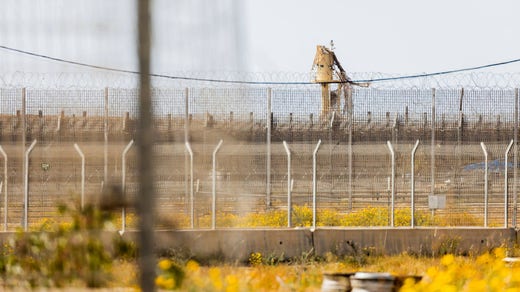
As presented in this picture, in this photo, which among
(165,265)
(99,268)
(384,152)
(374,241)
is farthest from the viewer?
(384,152)

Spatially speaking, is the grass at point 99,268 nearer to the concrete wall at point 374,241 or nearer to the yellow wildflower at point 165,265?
the yellow wildflower at point 165,265

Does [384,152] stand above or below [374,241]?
above

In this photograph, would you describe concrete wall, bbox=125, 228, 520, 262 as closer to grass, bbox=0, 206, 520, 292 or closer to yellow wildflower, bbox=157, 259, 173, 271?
grass, bbox=0, 206, 520, 292

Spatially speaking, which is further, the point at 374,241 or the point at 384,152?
the point at 384,152

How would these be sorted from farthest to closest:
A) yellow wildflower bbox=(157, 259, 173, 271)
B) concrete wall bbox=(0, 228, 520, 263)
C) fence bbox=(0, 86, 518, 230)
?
fence bbox=(0, 86, 518, 230)
concrete wall bbox=(0, 228, 520, 263)
yellow wildflower bbox=(157, 259, 173, 271)

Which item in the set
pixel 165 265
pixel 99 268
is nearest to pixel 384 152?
pixel 165 265

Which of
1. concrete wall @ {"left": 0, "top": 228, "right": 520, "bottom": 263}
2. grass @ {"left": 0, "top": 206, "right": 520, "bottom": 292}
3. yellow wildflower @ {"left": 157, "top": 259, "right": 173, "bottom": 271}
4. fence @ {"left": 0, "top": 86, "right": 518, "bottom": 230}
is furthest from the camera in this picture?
fence @ {"left": 0, "top": 86, "right": 518, "bottom": 230}

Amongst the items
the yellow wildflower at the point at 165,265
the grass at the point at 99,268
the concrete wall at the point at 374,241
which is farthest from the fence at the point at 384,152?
the yellow wildflower at the point at 165,265

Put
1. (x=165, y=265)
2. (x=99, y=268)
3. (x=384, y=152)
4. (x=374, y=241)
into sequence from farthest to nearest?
(x=384, y=152) < (x=374, y=241) < (x=165, y=265) < (x=99, y=268)

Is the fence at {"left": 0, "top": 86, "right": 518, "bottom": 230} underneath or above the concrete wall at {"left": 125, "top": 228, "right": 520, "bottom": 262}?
above

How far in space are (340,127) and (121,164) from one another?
1532 centimetres

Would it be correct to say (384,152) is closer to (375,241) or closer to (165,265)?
(375,241)

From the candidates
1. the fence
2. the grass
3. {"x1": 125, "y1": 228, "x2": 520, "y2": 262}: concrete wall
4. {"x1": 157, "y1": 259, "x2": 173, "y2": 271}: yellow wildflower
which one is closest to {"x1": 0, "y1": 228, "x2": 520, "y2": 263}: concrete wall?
{"x1": 125, "y1": 228, "x2": 520, "y2": 262}: concrete wall

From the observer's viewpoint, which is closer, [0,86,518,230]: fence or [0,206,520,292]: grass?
[0,206,520,292]: grass
